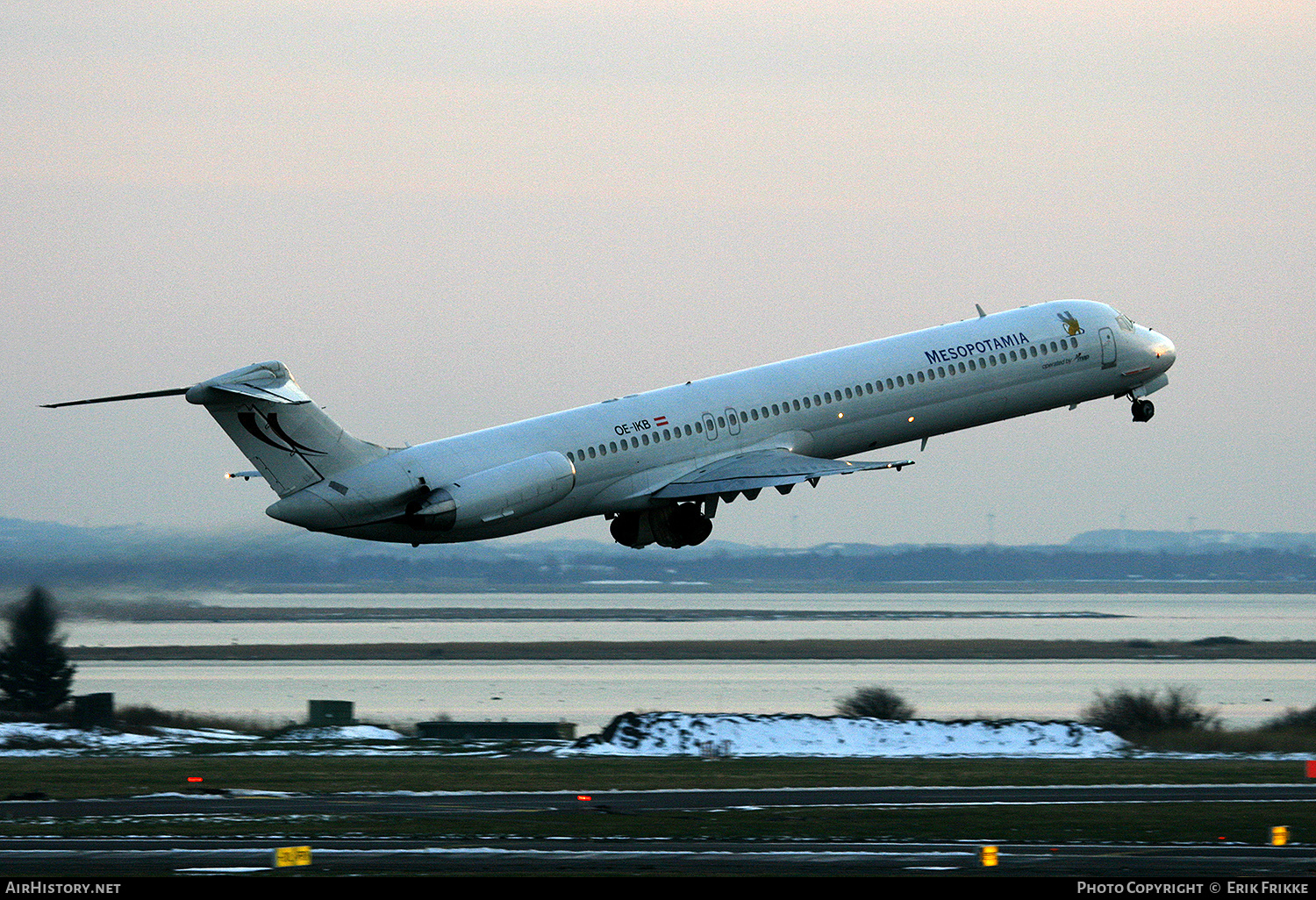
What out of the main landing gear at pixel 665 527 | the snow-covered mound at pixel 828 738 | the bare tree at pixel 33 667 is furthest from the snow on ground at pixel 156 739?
the main landing gear at pixel 665 527

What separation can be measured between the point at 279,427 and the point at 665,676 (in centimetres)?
5635

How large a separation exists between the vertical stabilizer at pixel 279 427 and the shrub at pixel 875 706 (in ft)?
105

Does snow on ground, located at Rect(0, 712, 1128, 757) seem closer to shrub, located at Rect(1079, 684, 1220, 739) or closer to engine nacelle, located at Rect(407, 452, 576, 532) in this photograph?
shrub, located at Rect(1079, 684, 1220, 739)

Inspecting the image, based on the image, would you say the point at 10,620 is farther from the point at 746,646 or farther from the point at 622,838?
the point at 746,646

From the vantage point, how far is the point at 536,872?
1137 inches

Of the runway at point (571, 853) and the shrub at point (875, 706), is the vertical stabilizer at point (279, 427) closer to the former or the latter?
the runway at point (571, 853)

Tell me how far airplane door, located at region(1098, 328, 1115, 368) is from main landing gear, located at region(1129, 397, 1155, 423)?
6.89 ft

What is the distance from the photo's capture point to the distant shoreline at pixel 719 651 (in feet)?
349

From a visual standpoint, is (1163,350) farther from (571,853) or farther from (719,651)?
(719,651)

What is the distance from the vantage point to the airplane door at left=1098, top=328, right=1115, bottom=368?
51.0 meters

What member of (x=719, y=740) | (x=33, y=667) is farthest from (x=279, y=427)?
(x=33, y=667)

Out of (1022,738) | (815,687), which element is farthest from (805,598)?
(1022,738)

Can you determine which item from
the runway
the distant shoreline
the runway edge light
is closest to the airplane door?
the runway
